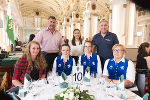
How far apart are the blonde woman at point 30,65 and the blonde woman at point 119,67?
139 centimetres

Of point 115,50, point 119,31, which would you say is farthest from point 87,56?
point 119,31

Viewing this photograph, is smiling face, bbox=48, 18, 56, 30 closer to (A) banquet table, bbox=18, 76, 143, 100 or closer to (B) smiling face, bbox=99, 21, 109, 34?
(B) smiling face, bbox=99, 21, 109, 34

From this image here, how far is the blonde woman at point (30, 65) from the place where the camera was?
2.58 m

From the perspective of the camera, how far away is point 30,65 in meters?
2.62

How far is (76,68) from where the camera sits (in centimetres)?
213

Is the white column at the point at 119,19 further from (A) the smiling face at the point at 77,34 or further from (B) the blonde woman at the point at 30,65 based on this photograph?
(B) the blonde woman at the point at 30,65

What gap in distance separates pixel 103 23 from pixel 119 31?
5.34 metres

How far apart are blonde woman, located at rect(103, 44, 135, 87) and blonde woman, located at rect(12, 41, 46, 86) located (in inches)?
54.6

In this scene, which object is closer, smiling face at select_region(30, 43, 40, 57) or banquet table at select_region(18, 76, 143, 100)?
banquet table at select_region(18, 76, 143, 100)

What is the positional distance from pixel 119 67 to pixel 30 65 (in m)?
1.79

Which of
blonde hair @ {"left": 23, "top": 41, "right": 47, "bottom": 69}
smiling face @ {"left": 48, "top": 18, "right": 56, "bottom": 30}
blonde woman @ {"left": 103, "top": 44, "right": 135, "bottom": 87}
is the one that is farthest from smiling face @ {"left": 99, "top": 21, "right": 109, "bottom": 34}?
blonde hair @ {"left": 23, "top": 41, "right": 47, "bottom": 69}

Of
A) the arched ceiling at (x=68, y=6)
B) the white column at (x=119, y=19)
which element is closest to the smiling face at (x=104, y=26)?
the white column at (x=119, y=19)

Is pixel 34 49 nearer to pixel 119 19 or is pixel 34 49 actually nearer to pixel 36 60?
pixel 36 60

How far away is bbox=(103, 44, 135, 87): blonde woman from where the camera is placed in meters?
2.49
